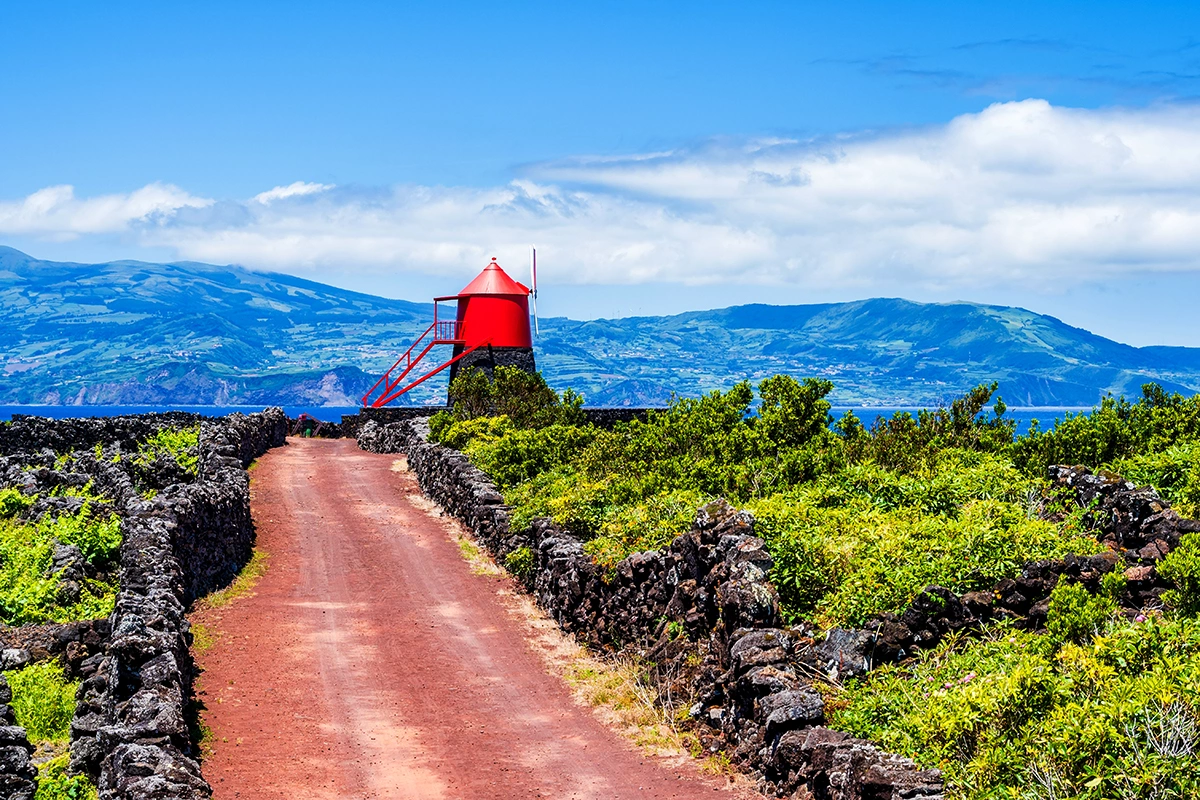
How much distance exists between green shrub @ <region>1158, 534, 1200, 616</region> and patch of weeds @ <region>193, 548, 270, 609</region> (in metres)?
17.1

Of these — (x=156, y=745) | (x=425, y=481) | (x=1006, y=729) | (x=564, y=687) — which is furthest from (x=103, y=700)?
(x=425, y=481)

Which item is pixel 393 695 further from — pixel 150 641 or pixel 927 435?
pixel 927 435

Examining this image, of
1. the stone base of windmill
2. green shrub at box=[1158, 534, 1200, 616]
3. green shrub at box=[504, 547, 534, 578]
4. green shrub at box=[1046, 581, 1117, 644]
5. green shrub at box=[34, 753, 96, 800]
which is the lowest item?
green shrub at box=[34, 753, 96, 800]

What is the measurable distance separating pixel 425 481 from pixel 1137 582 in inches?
1140

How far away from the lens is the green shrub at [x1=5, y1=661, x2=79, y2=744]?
54.9 feet

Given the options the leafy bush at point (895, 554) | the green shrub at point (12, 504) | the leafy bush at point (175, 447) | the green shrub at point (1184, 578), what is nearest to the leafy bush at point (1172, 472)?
the leafy bush at point (895, 554)

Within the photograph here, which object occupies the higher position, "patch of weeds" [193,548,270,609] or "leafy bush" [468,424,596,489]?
"leafy bush" [468,424,596,489]

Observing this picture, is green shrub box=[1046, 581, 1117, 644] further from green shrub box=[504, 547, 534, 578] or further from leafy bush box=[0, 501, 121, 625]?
leafy bush box=[0, 501, 121, 625]

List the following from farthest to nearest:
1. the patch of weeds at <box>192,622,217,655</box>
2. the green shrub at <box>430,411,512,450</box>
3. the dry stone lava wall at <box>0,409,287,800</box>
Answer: the green shrub at <box>430,411,512,450</box> < the patch of weeds at <box>192,622,217,655</box> < the dry stone lava wall at <box>0,409,287,800</box>

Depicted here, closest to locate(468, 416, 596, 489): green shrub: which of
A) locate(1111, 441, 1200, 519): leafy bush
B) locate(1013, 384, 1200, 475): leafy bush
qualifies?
locate(1013, 384, 1200, 475): leafy bush

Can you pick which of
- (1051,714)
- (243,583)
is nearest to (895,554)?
(1051,714)

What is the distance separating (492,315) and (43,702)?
164 ft

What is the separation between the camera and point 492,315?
66.4 meters

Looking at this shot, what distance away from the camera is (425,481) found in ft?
135
